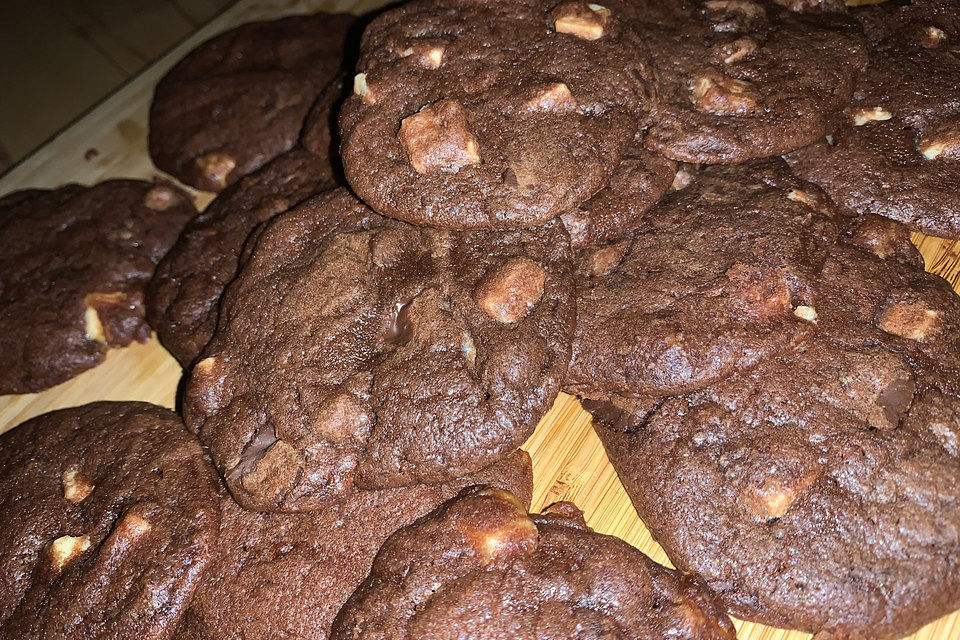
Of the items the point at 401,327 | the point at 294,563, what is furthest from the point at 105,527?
the point at 401,327

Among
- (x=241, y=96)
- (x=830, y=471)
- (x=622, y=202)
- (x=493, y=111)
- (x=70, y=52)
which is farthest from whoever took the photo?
(x=70, y=52)

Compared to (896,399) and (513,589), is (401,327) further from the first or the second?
(896,399)

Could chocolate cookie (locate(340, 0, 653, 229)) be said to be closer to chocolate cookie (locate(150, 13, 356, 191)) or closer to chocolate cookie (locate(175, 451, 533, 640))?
chocolate cookie (locate(175, 451, 533, 640))

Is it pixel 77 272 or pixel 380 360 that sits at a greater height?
pixel 77 272

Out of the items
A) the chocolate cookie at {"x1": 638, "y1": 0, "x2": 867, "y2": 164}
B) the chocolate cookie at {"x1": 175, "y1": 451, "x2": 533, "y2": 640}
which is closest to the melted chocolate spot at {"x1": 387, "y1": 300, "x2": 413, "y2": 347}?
the chocolate cookie at {"x1": 175, "y1": 451, "x2": 533, "y2": 640}

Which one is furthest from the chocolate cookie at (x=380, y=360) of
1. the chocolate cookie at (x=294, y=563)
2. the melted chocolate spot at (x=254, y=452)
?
the chocolate cookie at (x=294, y=563)

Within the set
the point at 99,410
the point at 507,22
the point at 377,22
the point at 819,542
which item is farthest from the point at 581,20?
the point at 99,410

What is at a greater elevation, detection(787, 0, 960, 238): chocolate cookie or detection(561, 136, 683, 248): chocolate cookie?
detection(561, 136, 683, 248): chocolate cookie
